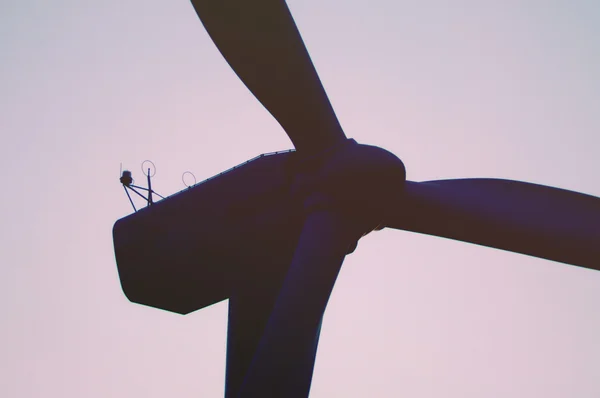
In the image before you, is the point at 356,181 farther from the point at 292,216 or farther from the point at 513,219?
the point at 513,219

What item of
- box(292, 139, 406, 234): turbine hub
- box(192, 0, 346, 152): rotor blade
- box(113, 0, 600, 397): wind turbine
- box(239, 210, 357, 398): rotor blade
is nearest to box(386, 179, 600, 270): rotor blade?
box(113, 0, 600, 397): wind turbine

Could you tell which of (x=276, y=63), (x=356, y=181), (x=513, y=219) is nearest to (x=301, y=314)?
(x=356, y=181)

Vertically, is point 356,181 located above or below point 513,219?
below

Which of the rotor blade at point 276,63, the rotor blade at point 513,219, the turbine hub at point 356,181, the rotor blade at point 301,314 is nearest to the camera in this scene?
the rotor blade at point 301,314

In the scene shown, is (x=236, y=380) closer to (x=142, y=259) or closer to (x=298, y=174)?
(x=142, y=259)

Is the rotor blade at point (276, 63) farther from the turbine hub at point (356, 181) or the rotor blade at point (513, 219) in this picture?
the rotor blade at point (513, 219)

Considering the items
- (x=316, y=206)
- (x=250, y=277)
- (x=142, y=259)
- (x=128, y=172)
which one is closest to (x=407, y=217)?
(x=316, y=206)

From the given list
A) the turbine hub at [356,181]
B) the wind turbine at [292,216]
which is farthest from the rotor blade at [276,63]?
the turbine hub at [356,181]
